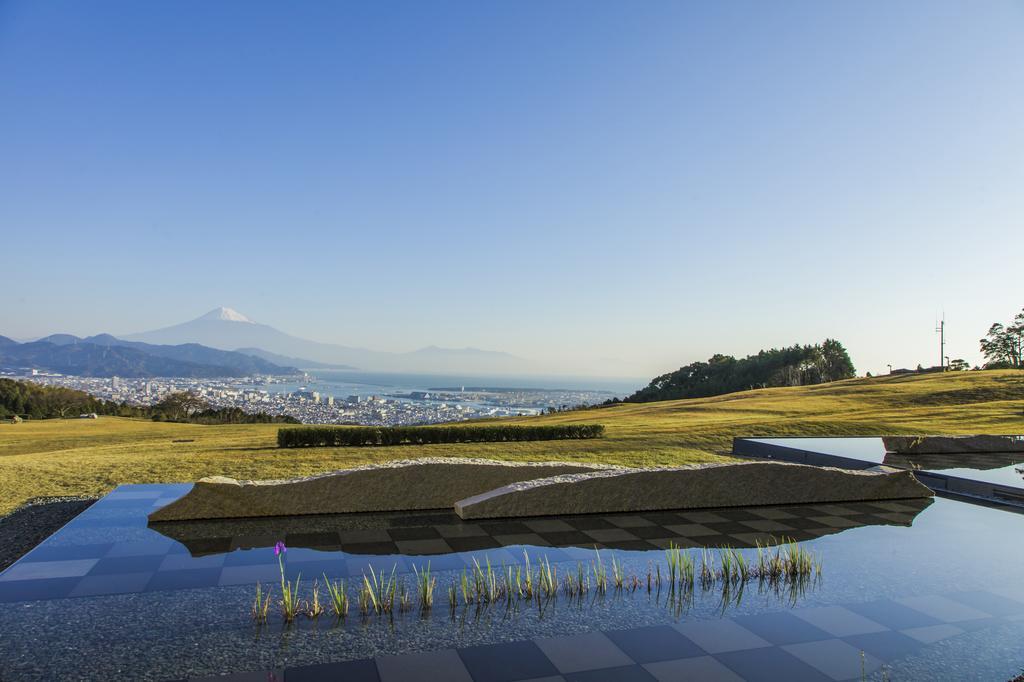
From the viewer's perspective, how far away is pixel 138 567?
19.7 ft

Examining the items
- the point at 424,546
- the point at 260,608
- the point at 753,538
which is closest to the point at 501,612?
the point at 260,608

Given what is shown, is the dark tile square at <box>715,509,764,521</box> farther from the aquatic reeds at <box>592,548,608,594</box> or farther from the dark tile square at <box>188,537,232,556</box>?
the dark tile square at <box>188,537,232,556</box>

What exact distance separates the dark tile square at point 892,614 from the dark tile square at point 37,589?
6383 mm

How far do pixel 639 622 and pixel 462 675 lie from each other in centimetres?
155

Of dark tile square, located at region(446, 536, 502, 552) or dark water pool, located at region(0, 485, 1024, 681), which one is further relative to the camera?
dark tile square, located at region(446, 536, 502, 552)

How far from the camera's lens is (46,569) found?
5.88 m

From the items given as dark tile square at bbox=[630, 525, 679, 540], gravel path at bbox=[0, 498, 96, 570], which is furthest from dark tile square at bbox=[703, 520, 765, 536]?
gravel path at bbox=[0, 498, 96, 570]

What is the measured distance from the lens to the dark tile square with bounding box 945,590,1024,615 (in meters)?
5.11

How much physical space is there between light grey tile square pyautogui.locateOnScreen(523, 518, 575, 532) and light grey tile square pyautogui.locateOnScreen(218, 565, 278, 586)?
10.3 ft

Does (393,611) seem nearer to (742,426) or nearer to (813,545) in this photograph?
(813,545)

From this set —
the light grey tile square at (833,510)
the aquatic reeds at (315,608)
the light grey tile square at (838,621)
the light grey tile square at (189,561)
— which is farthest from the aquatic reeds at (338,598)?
the light grey tile square at (833,510)

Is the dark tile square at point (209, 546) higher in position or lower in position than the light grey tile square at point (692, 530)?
lower

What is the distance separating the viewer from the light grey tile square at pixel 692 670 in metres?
3.76

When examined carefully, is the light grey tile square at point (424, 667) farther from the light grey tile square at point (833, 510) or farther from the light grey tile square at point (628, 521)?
the light grey tile square at point (833, 510)
